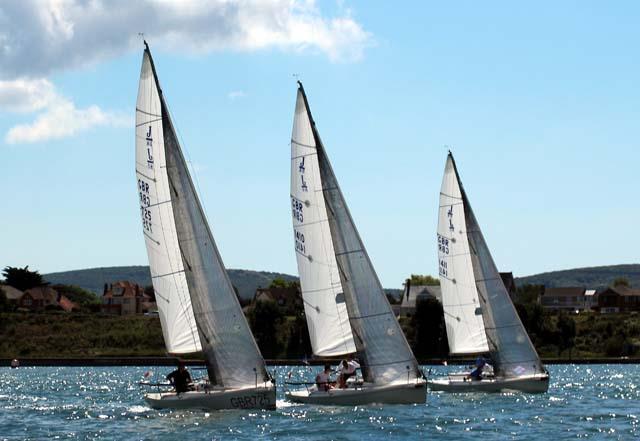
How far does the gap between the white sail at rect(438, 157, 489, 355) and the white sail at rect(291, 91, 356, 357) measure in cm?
1403

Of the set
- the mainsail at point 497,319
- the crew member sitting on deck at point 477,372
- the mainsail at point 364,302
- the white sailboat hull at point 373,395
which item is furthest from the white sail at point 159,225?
the mainsail at point 497,319

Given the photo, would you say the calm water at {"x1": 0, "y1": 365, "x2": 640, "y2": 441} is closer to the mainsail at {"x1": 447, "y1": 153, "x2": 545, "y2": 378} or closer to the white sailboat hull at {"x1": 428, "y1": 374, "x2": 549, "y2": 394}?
the white sailboat hull at {"x1": 428, "y1": 374, "x2": 549, "y2": 394}

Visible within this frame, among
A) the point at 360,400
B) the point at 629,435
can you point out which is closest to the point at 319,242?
the point at 360,400

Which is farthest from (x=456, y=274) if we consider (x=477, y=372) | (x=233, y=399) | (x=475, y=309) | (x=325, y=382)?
(x=233, y=399)

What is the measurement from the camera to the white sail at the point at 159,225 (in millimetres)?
46781

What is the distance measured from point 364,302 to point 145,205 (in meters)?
9.49

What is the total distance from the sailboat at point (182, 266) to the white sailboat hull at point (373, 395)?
345 cm

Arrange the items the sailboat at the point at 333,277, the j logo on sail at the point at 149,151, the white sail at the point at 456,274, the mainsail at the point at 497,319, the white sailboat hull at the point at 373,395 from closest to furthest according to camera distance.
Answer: the j logo on sail at the point at 149,151 → the white sailboat hull at the point at 373,395 → the sailboat at the point at 333,277 → the mainsail at the point at 497,319 → the white sail at the point at 456,274

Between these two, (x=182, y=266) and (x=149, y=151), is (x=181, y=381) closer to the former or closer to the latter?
(x=182, y=266)

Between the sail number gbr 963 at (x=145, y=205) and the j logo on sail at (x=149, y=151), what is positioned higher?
the j logo on sail at (x=149, y=151)

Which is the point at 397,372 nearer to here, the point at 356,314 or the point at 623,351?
the point at 356,314

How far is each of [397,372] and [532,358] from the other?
12.7 meters

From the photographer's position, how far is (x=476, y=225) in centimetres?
6353

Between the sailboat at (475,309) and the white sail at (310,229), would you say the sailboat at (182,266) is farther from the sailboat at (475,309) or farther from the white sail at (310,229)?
the sailboat at (475,309)
